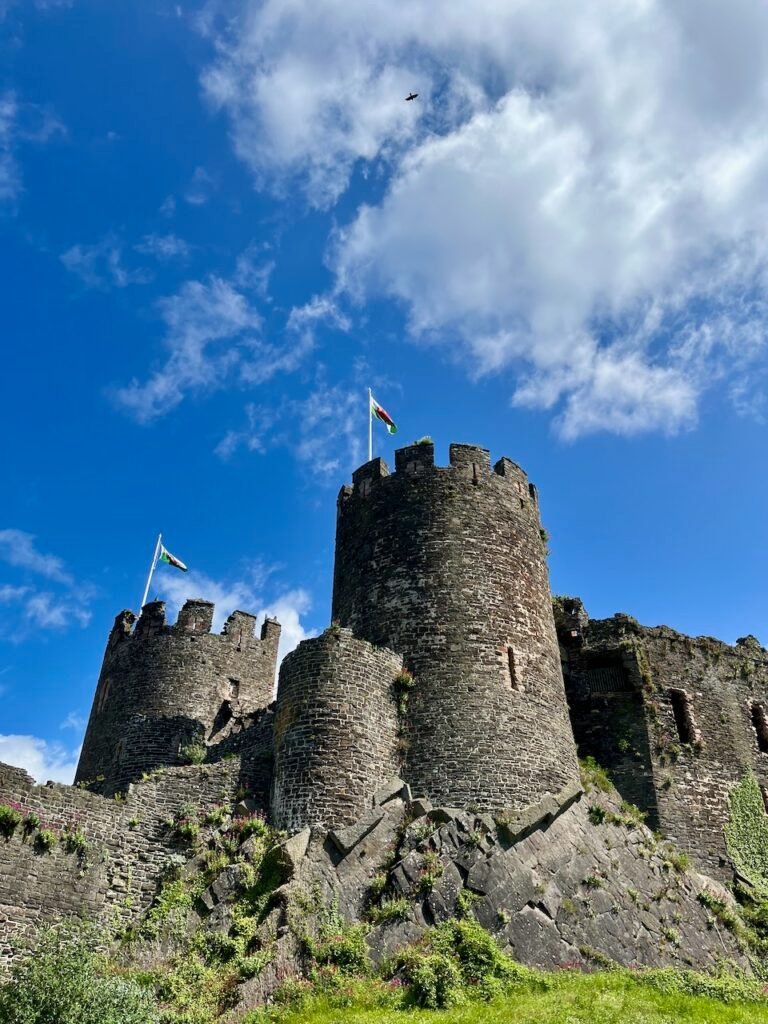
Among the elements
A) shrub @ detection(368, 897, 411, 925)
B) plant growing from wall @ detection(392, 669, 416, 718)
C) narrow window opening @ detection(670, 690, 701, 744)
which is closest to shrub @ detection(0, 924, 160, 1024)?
shrub @ detection(368, 897, 411, 925)

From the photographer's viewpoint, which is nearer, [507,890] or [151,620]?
[507,890]

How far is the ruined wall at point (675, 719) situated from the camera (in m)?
24.8

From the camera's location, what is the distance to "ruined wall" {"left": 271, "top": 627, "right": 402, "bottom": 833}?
63.2 ft

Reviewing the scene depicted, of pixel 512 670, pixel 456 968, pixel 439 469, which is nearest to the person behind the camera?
pixel 456 968

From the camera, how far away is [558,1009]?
1434 centimetres

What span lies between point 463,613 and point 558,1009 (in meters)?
10.0

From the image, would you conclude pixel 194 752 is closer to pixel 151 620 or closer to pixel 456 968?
pixel 151 620

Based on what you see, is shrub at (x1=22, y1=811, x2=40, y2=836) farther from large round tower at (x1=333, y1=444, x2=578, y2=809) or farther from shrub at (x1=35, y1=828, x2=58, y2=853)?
large round tower at (x1=333, y1=444, x2=578, y2=809)

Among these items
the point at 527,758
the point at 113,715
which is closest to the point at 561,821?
the point at 527,758

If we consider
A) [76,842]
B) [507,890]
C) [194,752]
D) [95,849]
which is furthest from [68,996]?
[194,752]

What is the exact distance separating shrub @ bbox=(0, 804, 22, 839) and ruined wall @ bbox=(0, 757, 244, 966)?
0.14 metres

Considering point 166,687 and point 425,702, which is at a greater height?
point 166,687

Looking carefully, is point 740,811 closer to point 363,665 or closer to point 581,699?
point 581,699

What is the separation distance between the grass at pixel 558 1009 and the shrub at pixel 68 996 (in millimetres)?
2052
